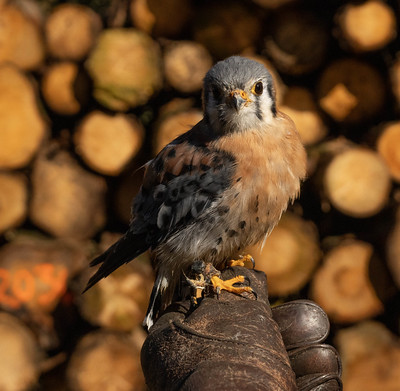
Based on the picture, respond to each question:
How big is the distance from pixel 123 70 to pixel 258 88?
5.01 ft

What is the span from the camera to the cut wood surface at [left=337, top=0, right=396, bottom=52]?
3.58 meters

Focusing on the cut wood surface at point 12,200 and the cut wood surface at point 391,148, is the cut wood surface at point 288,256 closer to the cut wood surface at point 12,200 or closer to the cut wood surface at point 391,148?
the cut wood surface at point 391,148

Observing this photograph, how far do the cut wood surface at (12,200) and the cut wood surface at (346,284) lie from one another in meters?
1.94

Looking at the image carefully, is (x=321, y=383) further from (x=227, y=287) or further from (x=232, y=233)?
(x=232, y=233)

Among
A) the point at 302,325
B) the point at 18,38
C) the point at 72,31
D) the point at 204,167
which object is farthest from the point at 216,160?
the point at 18,38

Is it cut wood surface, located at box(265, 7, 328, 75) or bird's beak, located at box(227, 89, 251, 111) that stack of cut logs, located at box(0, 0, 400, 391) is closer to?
cut wood surface, located at box(265, 7, 328, 75)

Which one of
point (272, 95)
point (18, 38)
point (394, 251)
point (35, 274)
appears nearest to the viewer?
point (272, 95)

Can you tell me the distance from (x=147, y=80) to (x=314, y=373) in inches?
90.2

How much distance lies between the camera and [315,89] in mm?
3912

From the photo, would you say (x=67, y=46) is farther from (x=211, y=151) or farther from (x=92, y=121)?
(x=211, y=151)

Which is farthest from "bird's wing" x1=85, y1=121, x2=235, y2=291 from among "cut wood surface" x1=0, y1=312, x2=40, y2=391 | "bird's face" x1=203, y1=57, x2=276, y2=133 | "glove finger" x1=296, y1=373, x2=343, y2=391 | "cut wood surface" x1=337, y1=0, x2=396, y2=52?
"cut wood surface" x1=337, y1=0, x2=396, y2=52

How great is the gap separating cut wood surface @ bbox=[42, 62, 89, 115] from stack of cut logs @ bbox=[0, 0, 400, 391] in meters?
0.01

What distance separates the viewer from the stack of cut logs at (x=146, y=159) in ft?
11.7

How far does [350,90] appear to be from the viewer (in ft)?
12.6
